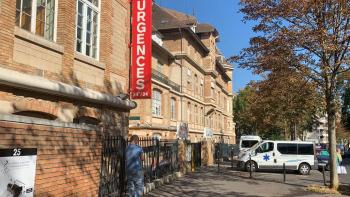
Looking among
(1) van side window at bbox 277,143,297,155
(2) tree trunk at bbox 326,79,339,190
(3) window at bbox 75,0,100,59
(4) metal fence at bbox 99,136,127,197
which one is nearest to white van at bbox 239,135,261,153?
(1) van side window at bbox 277,143,297,155

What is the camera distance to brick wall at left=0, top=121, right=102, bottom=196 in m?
7.53

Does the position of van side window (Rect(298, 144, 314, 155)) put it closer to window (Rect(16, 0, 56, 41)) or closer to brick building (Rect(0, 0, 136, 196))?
brick building (Rect(0, 0, 136, 196))

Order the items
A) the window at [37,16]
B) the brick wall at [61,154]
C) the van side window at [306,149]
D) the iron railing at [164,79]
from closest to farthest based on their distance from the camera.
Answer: the brick wall at [61,154] < the window at [37,16] < the van side window at [306,149] < the iron railing at [164,79]

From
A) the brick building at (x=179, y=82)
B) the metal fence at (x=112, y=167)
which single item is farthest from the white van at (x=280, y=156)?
the metal fence at (x=112, y=167)

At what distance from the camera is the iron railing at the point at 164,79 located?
3503 centimetres

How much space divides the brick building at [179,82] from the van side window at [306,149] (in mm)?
6328

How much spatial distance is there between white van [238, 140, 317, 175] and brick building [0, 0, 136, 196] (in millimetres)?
14295

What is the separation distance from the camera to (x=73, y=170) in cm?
972

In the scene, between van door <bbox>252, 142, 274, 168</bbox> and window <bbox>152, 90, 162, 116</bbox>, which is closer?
van door <bbox>252, 142, 274, 168</bbox>

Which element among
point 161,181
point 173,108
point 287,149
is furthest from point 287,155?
point 173,108

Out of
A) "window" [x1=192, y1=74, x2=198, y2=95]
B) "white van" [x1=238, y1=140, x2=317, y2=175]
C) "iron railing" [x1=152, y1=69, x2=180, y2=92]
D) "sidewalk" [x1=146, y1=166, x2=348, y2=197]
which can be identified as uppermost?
"window" [x1=192, y1=74, x2=198, y2=95]

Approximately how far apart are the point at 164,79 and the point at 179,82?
20.4 ft

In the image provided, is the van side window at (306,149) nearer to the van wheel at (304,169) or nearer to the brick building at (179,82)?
the van wheel at (304,169)

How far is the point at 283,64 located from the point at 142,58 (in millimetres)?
5883
